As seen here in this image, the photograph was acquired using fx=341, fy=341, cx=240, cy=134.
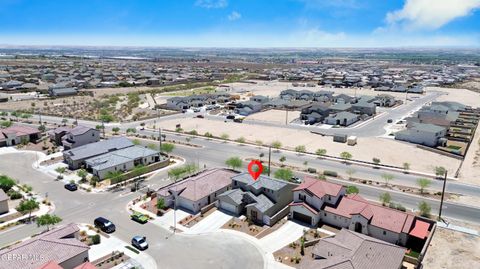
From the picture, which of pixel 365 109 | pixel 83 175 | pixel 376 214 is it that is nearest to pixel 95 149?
pixel 83 175

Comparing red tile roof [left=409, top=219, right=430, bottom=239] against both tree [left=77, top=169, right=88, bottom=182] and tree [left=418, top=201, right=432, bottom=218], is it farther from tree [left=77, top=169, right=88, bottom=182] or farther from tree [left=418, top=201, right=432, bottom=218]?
tree [left=77, top=169, right=88, bottom=182]

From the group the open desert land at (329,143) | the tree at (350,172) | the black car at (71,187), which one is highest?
the black car at (71,187)

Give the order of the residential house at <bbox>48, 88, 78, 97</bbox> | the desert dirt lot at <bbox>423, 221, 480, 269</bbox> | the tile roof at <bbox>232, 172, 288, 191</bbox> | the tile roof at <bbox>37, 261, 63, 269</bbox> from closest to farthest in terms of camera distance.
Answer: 1. the tile roof at <bbox>37, 261, 63, 269</bbox>
2. the desert dirt lot at <bbox>423, 221, 480, 269</bbox>
3. the tile roof at <bbox>232, 172, 288, 191</bbox>
4. the residential house at <bbox>48, 88, 78, 97</bbox>

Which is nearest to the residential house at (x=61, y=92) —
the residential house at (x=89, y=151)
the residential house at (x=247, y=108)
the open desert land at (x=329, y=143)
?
the open desert land at (x=329, y=143)

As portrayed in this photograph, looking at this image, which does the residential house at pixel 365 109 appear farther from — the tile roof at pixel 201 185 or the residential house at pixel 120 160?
the residential house at pixel 120 160

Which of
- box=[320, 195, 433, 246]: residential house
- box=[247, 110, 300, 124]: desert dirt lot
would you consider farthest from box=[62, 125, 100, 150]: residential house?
box=[320, 195, 433, 246]: residential house

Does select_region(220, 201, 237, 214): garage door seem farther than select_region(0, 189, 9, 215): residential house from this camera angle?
Yes
